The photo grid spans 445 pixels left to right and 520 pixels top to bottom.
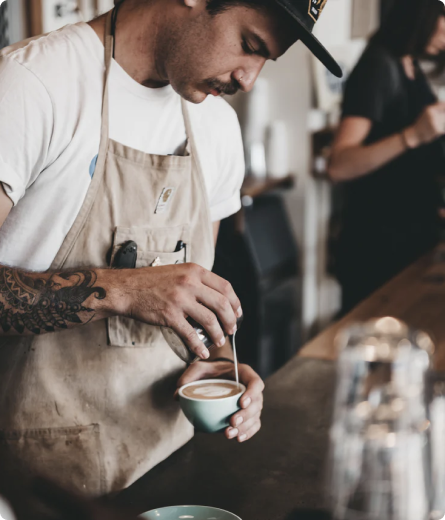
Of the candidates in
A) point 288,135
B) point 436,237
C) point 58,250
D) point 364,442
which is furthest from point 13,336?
point 288,135

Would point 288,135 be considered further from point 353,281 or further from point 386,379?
point 386,379

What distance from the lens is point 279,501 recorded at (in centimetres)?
103

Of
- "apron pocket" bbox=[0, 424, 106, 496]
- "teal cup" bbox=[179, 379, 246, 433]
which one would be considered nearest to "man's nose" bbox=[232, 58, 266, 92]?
"teal cup" bbox=[179, 379, 246, 433]

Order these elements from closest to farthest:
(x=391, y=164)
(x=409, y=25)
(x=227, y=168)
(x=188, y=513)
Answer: (x=188, y=513) < (x=227, y=168) < (x=409, y=25) < (x=391, y=164)

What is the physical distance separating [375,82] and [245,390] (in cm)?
174

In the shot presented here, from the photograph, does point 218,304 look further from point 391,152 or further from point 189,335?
point 391,152

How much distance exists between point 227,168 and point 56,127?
1.49 ft

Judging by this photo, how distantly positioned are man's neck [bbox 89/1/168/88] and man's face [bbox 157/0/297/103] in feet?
0.08

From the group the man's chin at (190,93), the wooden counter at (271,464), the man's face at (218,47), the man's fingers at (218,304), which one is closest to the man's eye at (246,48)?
the man's face at (218,47)

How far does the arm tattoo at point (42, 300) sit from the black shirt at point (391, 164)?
175cm

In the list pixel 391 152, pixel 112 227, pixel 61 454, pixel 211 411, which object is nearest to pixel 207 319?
pixel 211 411

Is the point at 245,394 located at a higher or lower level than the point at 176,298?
lower

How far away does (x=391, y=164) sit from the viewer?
2.73m

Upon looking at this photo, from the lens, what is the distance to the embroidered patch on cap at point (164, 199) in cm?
126
